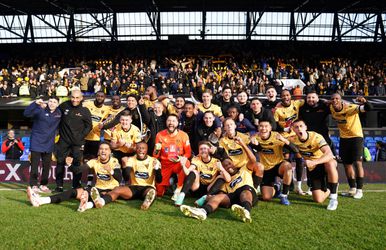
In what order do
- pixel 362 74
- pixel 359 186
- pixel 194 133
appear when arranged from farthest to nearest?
pixel 362 74
pixel 194 133
pixel 359 186

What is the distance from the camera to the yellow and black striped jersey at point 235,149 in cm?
603

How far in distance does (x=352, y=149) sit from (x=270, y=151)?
170 cm

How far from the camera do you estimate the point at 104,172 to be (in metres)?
5.82

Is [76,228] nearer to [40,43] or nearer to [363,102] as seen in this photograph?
[363,102]

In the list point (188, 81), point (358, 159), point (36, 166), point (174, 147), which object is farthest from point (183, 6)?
point (358, 159)

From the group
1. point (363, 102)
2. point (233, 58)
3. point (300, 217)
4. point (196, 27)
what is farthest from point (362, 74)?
point (300, 217)

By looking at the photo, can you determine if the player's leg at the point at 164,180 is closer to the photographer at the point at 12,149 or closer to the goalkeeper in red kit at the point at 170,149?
the goalkeeper in red kit at the point at 170,149

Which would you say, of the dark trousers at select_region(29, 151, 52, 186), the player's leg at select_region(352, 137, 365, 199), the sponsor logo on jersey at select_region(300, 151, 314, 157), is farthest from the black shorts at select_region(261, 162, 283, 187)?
the dark trousers at select_region(29, 151, 52, 186)

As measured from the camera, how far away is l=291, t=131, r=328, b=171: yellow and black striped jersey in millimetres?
5773

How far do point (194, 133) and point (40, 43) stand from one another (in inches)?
1218

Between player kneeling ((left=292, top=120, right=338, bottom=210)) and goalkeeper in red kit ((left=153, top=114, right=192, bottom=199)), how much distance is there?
2.03 meters

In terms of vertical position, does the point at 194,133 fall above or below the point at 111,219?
above

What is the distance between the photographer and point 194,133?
6.90 meters

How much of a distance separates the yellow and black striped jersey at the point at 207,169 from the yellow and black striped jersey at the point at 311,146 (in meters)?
1.51
